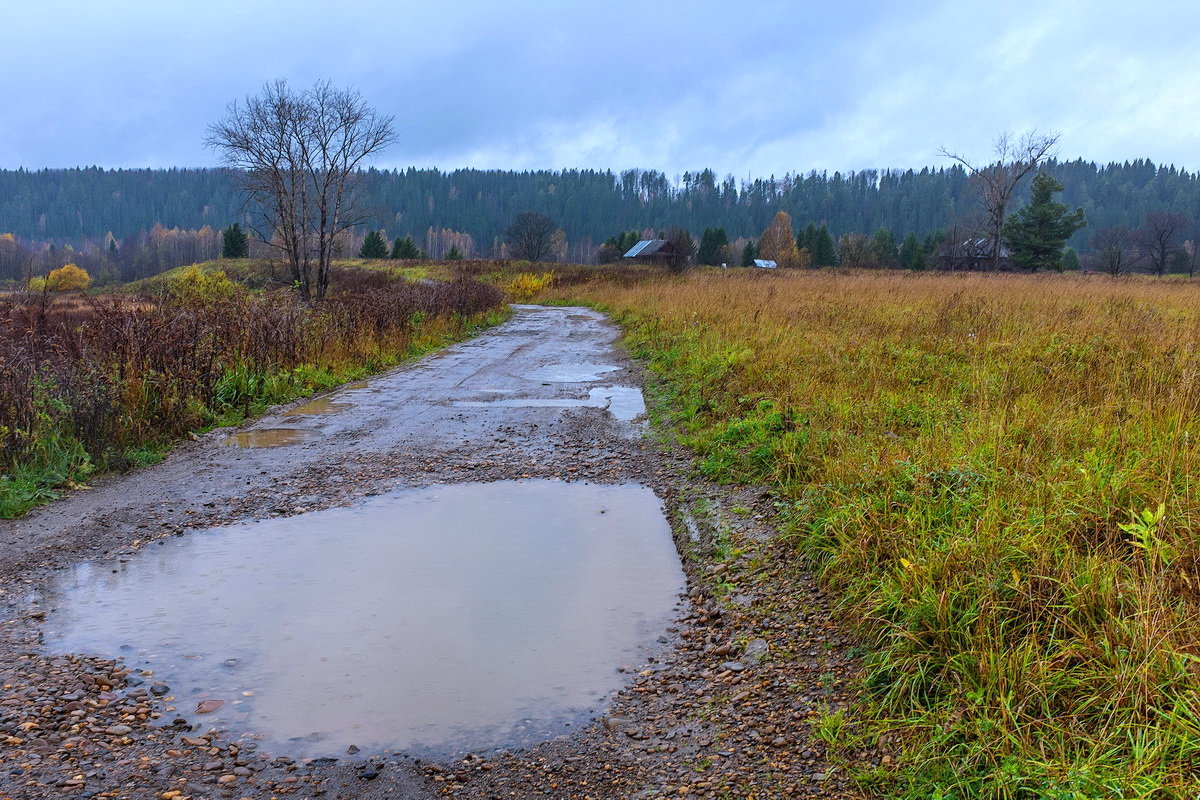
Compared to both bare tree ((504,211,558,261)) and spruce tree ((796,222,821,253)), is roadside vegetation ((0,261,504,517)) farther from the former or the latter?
spruce tree ((796,222,821,253))

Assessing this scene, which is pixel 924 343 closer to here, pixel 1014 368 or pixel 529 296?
pixel 1014 368

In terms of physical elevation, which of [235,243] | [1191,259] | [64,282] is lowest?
[64,282]

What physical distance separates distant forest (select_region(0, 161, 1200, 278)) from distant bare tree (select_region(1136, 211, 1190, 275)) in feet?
221

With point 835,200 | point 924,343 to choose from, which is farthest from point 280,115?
point 835,200

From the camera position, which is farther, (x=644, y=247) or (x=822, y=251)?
(x=644, y=247)

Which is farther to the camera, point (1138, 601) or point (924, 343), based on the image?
point (924, 343)

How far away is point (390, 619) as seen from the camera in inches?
161

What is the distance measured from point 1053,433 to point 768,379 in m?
3.82

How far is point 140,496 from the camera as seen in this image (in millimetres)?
6059

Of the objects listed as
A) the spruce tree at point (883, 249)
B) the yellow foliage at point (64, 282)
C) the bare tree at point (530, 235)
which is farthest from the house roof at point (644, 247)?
the yellow foliage at point (64, 282)

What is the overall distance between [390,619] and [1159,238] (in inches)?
3068

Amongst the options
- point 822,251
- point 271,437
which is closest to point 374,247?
point 822,251

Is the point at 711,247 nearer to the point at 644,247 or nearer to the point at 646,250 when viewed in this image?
the point at 646,250

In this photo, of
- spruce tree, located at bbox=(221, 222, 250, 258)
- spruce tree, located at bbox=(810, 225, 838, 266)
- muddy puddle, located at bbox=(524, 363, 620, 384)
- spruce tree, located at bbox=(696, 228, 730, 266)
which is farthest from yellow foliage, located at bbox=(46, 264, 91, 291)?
spruce tree, located at bbox=(810, 225, 838, 266)
